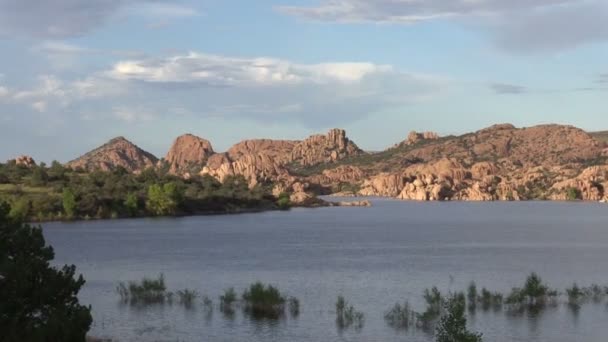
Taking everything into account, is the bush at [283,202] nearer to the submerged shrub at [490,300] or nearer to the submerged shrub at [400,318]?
the submerged shrub at [490,300]

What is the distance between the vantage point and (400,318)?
114ft

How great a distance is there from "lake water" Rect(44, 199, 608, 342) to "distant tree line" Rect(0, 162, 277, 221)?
7.10 meters

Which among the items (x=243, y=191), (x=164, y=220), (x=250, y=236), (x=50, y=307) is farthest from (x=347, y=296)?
(x=243, y=191)

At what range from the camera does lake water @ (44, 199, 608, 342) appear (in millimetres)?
33688

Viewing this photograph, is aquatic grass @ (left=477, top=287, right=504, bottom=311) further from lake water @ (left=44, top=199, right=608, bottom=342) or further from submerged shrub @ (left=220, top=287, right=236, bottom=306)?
submerged shrub @ (left=220, top=287, right=236, bottom=306)

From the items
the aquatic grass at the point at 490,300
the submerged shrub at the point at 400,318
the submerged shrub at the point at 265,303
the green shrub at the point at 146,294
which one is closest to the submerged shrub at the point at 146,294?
the green shrub at the point at 146,294

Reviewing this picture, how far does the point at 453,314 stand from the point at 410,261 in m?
36.7

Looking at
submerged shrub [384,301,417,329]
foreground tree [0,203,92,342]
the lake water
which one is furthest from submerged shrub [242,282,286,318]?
foreground tree [0,203,92,342]

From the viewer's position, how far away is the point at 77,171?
496 feet

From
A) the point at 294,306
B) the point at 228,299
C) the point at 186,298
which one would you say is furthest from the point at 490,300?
the point at 186,298

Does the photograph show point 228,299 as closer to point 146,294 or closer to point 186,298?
point 186,298

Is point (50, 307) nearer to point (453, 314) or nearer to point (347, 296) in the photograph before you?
point (453, 314)

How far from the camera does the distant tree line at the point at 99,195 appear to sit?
115438 millimetres

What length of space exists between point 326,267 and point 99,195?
254ft
